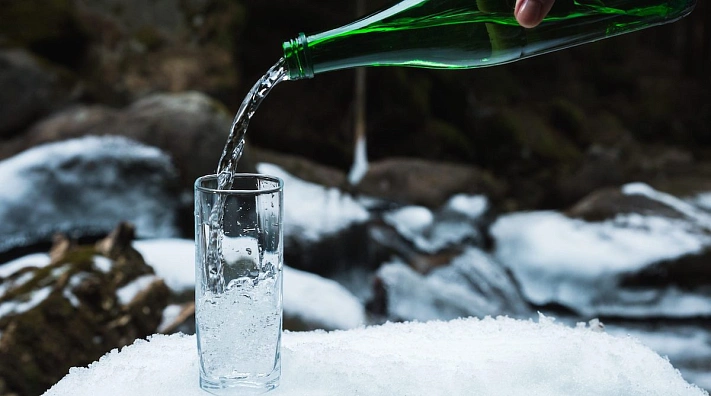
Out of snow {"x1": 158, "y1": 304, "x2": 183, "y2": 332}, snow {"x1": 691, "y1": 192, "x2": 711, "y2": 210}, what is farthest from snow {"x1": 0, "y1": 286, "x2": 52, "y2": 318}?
snow {"x1": 691, "y1": 192, "x2": 711, "y2": 210}

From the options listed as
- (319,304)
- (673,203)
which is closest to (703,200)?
(673,203)

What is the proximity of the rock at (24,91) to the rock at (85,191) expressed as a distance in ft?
2.04

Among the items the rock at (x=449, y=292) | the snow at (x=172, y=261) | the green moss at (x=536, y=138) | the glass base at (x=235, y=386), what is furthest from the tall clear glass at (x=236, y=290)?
the green moss at (x=536, y=138)

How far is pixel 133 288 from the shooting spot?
88.4 inches

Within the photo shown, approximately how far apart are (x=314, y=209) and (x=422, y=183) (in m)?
1.09

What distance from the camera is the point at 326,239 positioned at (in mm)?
4758

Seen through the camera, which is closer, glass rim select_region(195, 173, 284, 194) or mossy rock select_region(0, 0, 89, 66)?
glass rim select_region(195, 173, 284, 194)

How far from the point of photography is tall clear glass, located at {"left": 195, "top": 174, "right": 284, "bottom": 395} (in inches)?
34.6

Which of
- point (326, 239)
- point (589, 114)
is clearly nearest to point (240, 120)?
point (326, 239)

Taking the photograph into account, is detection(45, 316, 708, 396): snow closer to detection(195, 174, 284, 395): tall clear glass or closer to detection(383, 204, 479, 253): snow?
detection(195, 174, 284, 395): tall clear glass

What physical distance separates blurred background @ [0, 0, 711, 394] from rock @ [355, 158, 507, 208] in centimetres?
2

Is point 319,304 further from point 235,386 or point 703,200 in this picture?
point 703,200

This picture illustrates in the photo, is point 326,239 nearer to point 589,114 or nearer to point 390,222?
point 390,222

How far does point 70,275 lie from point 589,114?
7.51m
